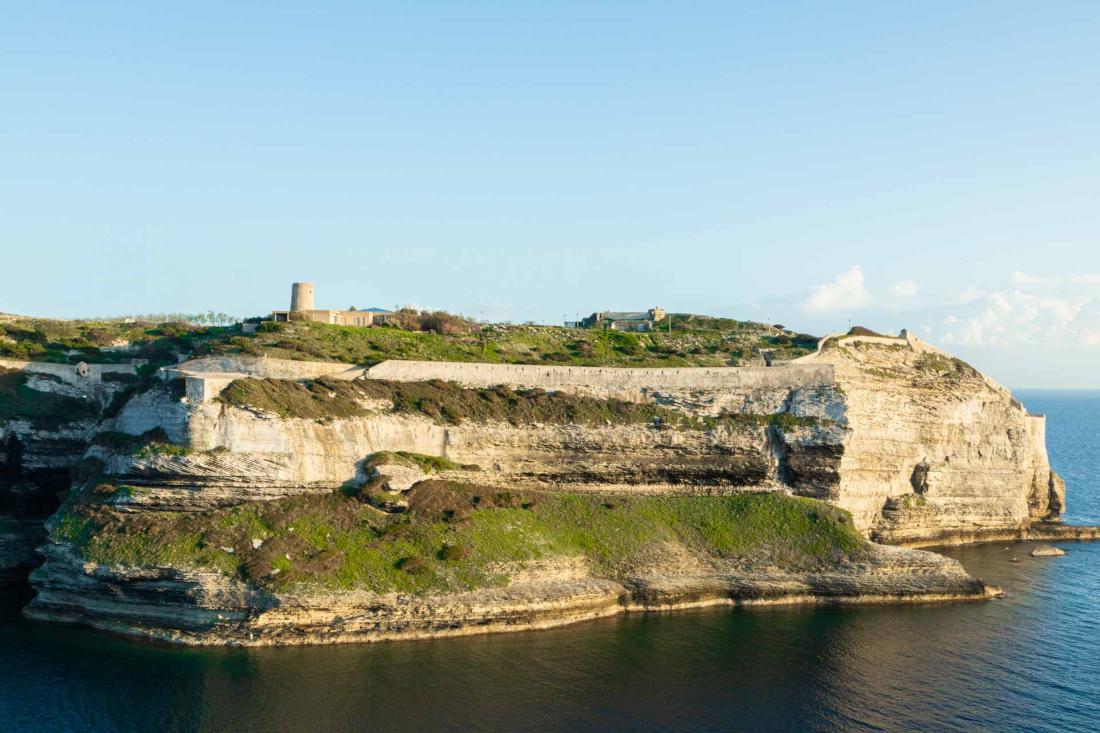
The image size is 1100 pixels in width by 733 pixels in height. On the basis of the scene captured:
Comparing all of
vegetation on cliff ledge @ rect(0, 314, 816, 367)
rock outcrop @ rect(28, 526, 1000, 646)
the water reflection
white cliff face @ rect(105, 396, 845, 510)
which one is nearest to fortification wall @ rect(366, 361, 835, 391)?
white cliff face @ rect(105, 396, 845, 510)

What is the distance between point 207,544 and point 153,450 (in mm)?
7077

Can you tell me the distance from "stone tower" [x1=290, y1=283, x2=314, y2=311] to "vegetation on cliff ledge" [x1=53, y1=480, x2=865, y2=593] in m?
31.0

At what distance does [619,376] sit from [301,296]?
33.4 m

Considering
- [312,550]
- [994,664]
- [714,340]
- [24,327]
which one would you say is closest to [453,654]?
[312,550]

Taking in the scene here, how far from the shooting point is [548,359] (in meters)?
74.1

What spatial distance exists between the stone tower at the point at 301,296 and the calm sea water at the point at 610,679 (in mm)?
35120

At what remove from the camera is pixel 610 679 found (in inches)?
1661

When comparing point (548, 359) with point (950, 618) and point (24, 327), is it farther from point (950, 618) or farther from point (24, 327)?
point (24, 327)

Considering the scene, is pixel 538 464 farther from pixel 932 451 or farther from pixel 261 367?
pixel 932 451

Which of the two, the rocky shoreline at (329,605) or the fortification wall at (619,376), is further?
the fortification wall at (619,376)

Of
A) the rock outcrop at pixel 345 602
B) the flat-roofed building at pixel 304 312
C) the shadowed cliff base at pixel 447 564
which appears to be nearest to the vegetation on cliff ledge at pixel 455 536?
the shadowed cliff base at pixel 447 564

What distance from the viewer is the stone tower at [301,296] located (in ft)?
259

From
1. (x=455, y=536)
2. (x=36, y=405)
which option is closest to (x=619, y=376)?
(x=455, y=536)

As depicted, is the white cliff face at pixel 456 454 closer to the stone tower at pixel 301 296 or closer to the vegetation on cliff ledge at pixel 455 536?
the vegetation on cliff ledge at pixel 455 536
